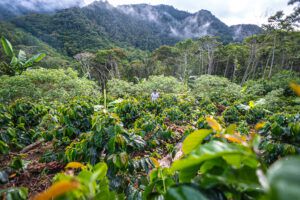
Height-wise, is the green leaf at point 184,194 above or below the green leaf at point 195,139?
below

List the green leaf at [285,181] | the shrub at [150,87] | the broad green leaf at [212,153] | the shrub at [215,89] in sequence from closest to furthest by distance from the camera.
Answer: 1. the green leaf at [285,181]
2. the broad green leaf at [212,153]
3. the shrub at [215,89]
4. the shrub at [150,87]

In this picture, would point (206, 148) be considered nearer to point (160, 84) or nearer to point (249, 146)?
point (249, 146)

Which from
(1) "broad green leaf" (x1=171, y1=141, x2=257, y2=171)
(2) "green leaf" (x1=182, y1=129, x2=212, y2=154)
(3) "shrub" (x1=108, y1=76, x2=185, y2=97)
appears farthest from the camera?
(3) "shrub" (x1=108, y1=76, x2=185, y2=97)

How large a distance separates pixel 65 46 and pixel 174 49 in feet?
82.2

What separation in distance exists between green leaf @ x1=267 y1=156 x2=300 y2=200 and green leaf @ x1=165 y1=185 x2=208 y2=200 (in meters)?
0.19

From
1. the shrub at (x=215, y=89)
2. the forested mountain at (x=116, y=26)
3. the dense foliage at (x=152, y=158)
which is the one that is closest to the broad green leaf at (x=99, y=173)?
the dense foliage at (x=152, y=158)

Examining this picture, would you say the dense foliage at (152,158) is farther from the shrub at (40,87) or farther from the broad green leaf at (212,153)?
the shrub at (40,87)

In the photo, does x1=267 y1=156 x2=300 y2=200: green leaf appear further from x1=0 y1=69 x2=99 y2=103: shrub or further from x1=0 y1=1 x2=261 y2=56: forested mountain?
x1=0 y1=1 x2=261 y2=56: forested mountain

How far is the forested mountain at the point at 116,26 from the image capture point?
42.5 metres

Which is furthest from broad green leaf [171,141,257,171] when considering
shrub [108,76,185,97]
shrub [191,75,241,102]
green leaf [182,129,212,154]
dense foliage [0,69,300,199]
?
shrub [108,76,185,97]

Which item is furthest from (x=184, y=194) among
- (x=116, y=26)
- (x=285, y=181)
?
(x=116, y=26)

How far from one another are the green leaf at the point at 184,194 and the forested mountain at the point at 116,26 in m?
35.6

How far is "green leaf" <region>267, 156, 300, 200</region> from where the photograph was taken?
0.70ft

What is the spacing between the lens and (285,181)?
0.22m
